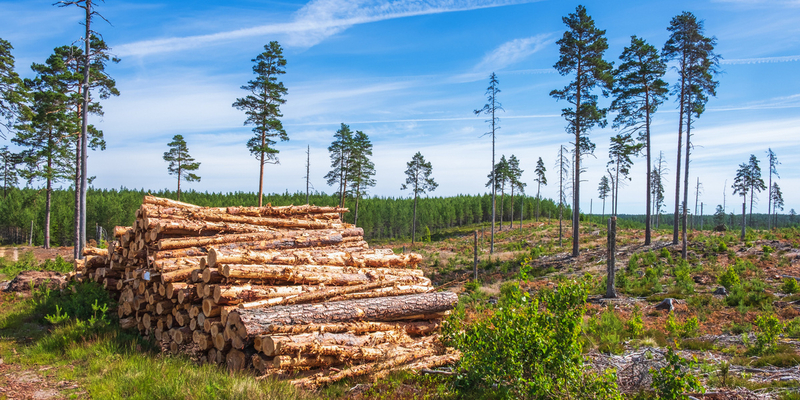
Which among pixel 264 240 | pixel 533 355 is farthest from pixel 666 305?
pixel 264 240

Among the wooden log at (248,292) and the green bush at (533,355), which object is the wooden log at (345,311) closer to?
the wooden log at (248,292)

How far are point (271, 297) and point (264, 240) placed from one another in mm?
1955

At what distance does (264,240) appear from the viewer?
349 inches

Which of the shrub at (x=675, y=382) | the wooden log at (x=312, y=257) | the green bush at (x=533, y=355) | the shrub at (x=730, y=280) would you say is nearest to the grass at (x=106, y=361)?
the wooden log at (x=312, y=257)

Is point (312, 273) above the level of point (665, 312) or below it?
above

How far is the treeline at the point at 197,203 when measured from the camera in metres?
53.6

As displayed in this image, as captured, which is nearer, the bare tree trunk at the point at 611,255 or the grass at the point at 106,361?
the grass at the point at 106,361

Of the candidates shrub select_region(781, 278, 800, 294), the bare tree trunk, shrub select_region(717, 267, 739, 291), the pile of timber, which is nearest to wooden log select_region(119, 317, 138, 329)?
the pile of timber

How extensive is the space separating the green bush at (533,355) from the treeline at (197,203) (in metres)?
40.4

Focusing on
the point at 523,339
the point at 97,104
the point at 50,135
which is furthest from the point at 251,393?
the point at 50,135

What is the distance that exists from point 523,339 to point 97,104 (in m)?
30.2

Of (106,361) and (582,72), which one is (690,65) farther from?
(106,361)

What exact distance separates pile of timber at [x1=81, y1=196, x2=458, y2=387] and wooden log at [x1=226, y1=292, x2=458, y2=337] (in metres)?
0.02

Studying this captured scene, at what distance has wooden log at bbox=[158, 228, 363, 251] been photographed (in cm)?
848
